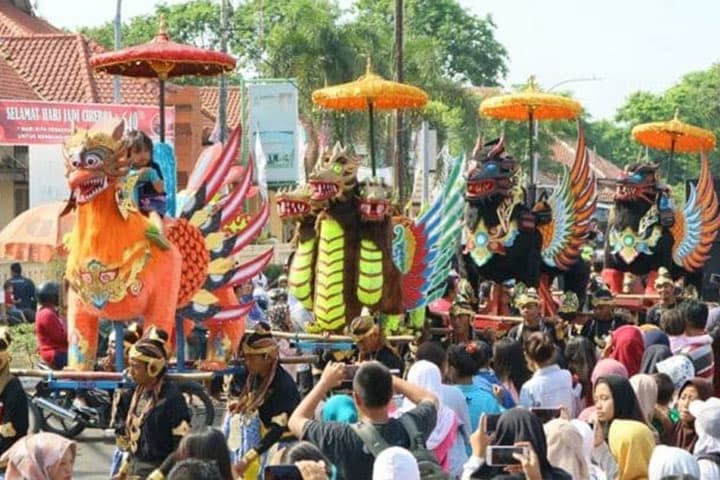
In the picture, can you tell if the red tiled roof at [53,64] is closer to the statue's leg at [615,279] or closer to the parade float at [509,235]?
the statue's leg at [615,279]

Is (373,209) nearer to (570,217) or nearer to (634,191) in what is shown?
(570,217)

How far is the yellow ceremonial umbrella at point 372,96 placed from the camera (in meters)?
15.8

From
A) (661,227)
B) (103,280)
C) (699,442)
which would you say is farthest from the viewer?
(661,227)

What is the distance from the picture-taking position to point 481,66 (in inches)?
2499

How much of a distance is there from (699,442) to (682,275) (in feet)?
41.1

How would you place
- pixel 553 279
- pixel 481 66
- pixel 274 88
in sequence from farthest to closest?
pixel 481 66 < pixel 274 88 < pixel 553 279

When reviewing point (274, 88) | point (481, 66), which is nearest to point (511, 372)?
point (274, 88)

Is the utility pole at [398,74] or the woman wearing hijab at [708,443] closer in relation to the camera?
the woman wearing hijab at [708,443]

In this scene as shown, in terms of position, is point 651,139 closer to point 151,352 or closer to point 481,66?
point 151,352

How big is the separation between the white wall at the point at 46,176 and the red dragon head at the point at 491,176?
10360 millimetres

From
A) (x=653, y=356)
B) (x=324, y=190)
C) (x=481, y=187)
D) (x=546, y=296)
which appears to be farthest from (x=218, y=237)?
(x=546, y=296)

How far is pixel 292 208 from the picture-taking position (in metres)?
13.2

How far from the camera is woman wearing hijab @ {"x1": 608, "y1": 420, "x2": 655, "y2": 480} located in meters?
6.82

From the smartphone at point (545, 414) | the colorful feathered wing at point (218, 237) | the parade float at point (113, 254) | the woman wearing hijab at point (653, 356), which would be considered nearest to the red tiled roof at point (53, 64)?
the colorful feathered wing at point (218, 237)
